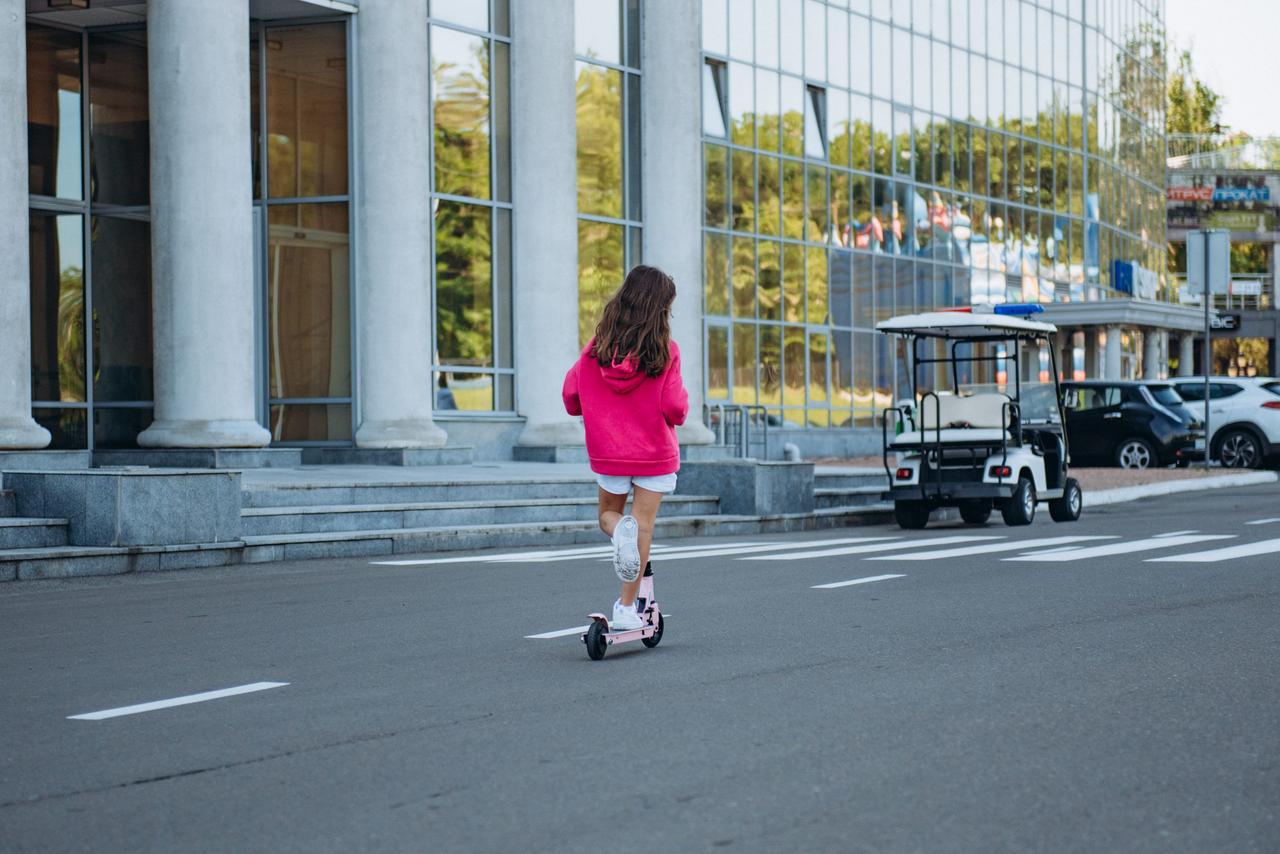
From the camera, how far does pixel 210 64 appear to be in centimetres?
2084

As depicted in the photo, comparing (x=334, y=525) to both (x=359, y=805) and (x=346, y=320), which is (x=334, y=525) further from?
(x=359, y=805)

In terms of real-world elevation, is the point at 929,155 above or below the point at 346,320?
above

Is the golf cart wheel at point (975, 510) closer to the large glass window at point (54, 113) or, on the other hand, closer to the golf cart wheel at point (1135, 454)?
the golf cart wheel at point (1135, 454)

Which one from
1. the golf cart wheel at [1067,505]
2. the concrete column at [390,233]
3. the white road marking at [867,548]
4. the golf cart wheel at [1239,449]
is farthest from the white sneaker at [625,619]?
the golf cart wheel at [1239,449]

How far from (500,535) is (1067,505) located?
7.32m

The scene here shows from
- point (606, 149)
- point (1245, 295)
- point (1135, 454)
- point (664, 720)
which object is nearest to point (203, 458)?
point (606, 149)

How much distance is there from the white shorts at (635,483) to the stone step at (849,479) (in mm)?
15876

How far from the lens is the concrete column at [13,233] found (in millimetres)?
18297

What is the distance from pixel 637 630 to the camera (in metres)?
8.34

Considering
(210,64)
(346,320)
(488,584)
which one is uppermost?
(210,64)

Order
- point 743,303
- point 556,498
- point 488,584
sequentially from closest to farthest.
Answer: point 488,584
point 556,498
point 743,303

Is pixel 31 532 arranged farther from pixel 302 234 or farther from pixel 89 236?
pixel 302 234

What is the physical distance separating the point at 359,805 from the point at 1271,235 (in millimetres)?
84238

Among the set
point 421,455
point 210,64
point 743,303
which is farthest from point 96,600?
point 743,303
